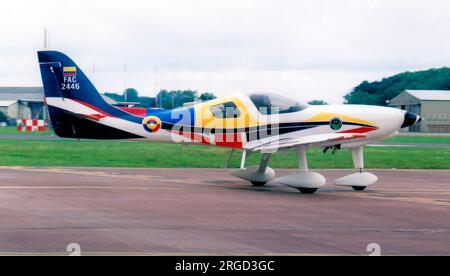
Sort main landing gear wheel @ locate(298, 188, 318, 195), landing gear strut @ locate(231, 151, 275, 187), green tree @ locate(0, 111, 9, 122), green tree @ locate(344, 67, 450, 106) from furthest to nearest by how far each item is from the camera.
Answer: green tree @ locate(0, 111, 9, 122), green tree @ locate(344, 67, 450, 106), landing gear strut @ locate(231, 151, 275, 187), main landing gear wheel @ locate(298, 188, 318, 195)

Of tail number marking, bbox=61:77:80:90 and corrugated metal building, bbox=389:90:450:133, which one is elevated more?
tail number marking, bbox=61:77:80:90

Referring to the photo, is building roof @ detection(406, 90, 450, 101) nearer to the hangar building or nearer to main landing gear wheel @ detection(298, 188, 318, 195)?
main landing gear wheel @ detection(298, 188, 318, 195)

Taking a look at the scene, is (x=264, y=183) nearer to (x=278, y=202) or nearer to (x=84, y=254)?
(x=278, y=202)

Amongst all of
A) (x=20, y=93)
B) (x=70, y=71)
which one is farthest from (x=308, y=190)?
(x=20, y=93)

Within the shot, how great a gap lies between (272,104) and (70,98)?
15.8 ft

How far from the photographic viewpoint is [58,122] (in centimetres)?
1930

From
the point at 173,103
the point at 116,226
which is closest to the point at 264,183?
the point at 173,103

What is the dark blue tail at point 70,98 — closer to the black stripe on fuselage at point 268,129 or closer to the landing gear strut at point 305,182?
the black stripe on fuselage at point 268,129

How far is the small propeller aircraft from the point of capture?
62.1ft

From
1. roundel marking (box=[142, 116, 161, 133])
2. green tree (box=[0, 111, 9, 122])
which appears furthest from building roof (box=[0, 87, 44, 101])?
Result: roundel marking (box=[142, 116, 161, 133])

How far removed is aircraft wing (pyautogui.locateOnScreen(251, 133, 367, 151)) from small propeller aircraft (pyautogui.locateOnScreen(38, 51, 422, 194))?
0.09 feet

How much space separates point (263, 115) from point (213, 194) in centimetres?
258

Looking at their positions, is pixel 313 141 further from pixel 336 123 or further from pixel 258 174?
pixel 258 174

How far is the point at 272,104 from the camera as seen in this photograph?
1898cm
